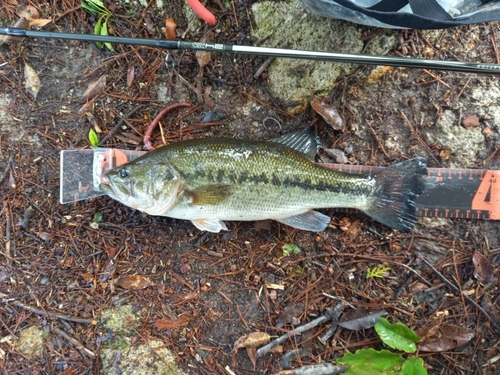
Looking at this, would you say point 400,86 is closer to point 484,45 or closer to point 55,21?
point 484,45

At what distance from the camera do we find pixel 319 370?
3627mm

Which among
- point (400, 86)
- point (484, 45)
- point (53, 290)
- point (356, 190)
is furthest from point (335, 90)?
point (53, 290)

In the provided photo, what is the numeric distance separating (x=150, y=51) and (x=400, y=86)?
2.56 m

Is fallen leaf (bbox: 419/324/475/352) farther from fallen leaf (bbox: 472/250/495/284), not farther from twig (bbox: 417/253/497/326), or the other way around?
fallen leaf (bbox: 472/250/495/284)

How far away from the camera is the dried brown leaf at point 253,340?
3.75m

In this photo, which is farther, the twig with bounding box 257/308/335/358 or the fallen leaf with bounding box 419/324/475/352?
the twig with bounding box 257/308/335/358

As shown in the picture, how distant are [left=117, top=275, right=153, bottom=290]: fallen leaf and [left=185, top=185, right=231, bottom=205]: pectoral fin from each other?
1.06 m

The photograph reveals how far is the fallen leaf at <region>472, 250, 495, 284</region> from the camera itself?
3.68 meters

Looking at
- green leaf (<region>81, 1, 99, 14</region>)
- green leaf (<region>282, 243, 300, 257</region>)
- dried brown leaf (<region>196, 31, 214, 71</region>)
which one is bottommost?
green leaf (<region>282, 243, 300, 257</region>)

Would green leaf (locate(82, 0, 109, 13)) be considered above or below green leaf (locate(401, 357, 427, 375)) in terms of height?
above

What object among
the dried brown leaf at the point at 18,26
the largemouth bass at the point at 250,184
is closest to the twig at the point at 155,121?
the largemouth bass at the point at 250,184

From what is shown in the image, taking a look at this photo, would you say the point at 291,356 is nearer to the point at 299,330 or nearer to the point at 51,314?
the point at 299,330

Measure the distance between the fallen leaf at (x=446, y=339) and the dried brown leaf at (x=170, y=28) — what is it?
3842mm

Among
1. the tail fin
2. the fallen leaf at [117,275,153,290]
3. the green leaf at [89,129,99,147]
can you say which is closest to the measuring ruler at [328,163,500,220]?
the tail fin
